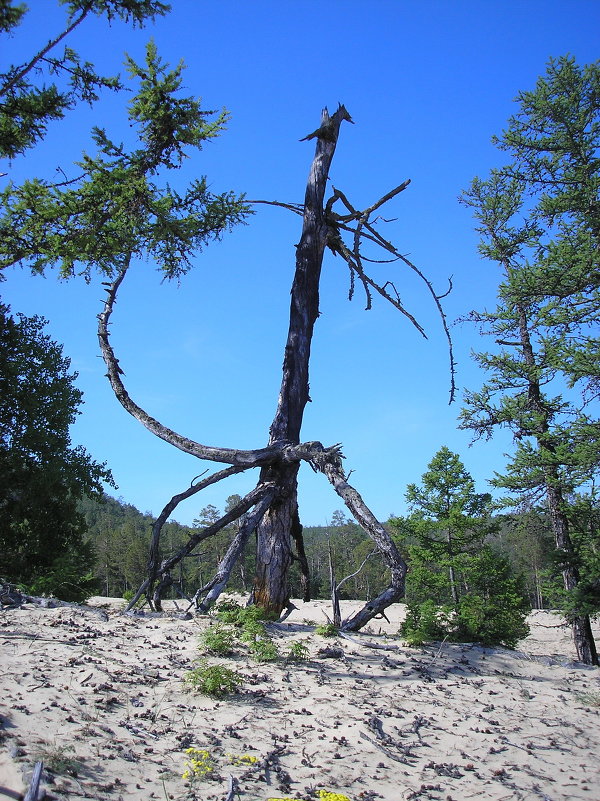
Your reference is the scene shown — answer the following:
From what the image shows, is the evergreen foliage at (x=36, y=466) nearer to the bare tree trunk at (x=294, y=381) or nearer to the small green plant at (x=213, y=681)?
the bare tree trunk at (x=294, y=381)

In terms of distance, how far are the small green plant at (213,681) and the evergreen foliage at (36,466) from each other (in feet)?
40.0

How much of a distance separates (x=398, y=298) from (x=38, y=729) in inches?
286

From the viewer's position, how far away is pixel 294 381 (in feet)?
27.1

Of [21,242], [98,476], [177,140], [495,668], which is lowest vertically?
[495,668]

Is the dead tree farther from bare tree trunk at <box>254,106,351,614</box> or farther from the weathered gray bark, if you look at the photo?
the weathered gray bark

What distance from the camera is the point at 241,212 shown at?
10.3 meters

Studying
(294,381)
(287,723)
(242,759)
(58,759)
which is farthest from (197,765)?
(294,381)

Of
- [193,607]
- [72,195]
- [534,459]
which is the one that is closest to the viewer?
[193,607]

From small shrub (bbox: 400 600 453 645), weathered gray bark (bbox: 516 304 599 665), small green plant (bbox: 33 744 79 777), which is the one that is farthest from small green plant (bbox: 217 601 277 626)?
weathered gray bark (bbox: 516 304 599 665)

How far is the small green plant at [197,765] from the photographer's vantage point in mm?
3334

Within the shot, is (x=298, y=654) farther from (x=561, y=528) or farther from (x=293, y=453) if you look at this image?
(x=561, y=528)

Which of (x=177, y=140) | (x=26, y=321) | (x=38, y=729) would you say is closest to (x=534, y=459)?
(x=177, y=140)

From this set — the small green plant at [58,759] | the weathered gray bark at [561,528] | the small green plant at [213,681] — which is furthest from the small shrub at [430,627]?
the weathered gray bark at [561,528]

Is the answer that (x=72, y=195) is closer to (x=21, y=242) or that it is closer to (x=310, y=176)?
(x=21, y=242)
